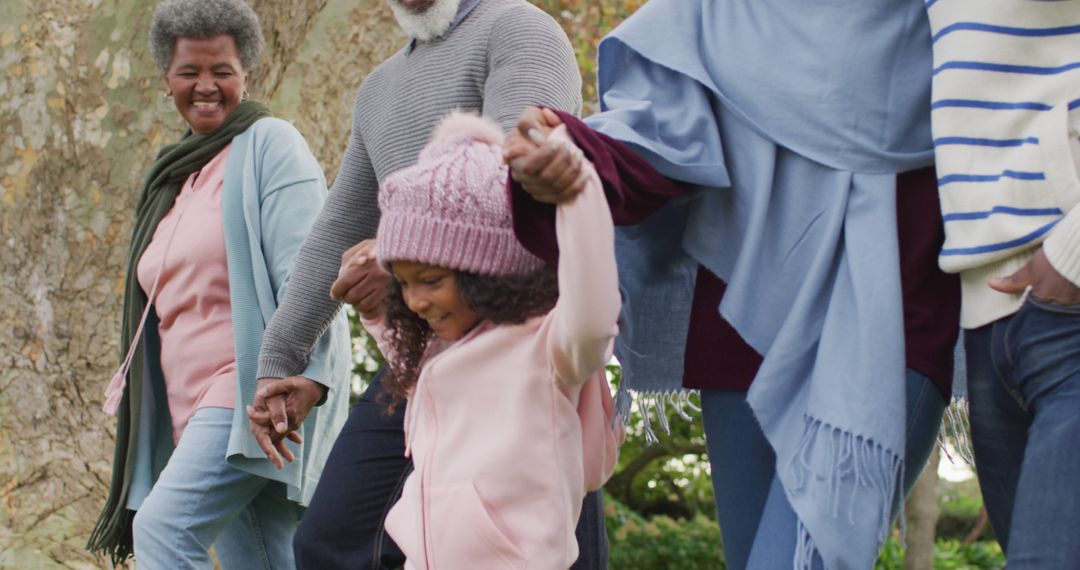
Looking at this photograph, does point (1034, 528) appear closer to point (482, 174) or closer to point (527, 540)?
point (527, 540)

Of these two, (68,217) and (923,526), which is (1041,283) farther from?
(923,526)

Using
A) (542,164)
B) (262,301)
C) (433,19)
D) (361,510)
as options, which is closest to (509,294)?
(542,164)

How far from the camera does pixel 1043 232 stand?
237 cm

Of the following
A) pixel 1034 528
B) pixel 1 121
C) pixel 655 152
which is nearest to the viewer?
pixel 1034 528

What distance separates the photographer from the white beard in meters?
3.44

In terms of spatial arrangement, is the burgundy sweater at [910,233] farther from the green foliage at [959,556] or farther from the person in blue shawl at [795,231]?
the green foliage at [959,556]

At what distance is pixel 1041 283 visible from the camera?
91.6 inches

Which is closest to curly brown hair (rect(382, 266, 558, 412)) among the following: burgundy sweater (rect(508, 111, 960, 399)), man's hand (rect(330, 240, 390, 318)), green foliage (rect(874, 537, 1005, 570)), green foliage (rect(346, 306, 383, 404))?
burgundy sweater (rect(508, 111, 960, 399))

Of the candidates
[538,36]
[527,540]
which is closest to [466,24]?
[538,36]

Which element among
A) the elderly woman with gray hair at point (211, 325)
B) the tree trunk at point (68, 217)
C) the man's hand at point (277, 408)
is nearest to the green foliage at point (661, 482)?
the tree trunk at point (68, 217)

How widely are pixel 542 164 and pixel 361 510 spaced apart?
1.34m

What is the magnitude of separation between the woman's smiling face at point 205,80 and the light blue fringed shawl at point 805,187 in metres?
2.07

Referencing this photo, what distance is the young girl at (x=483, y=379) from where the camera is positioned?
105 inches

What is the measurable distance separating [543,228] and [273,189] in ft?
6.60
